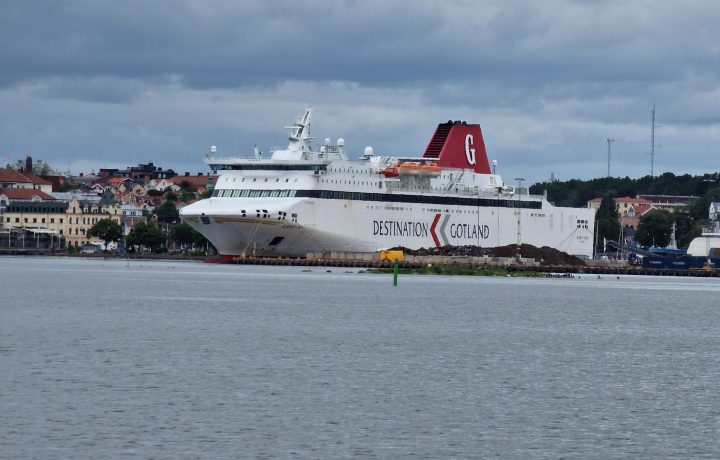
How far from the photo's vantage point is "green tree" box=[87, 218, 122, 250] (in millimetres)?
170500

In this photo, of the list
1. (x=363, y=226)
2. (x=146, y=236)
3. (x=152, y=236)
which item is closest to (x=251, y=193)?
(x=363, y=226)

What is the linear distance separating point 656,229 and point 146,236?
195ft

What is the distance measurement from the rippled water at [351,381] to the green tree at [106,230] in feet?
378

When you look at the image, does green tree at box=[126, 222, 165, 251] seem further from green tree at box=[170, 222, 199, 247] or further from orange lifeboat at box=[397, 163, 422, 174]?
orange lifeboat at box=[397, 163, 422, 174]

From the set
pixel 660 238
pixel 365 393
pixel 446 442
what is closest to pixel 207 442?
pixel 446 442

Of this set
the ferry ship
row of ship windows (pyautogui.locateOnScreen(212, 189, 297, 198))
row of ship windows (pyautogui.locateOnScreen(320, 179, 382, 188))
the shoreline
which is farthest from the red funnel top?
row of ship windows (pyautogui.locateOnScreen(212, 189, 297, 198))

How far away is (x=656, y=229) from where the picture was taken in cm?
17738

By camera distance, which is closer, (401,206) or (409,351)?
(409,351)

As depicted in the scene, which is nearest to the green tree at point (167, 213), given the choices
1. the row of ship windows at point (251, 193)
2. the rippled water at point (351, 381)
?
the row of ship windows at point (251, 193)

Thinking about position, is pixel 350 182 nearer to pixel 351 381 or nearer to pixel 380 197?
pixel 380 197

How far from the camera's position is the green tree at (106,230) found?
6713 inches

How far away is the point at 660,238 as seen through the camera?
178 meters

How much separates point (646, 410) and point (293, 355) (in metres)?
10.5

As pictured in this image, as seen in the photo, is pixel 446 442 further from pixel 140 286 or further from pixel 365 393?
pixel 140 286
